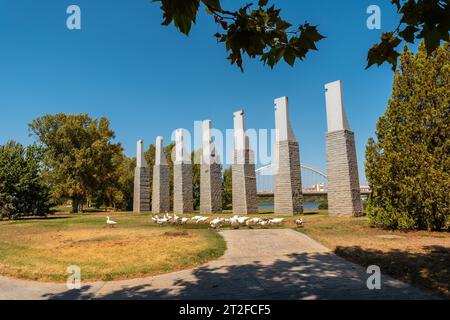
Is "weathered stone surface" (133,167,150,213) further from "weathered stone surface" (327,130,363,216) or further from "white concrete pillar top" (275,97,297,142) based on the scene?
"weathered stone surface" (327,130,363,216)

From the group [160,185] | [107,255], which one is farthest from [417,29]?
[160,185]

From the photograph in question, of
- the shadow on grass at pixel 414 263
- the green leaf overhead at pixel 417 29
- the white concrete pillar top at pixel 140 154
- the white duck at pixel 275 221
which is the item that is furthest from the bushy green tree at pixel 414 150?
the white concrete pillar top at pixel 140 154

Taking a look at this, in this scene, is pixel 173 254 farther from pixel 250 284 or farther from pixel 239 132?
pixel 239 132

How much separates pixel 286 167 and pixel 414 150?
12490mm

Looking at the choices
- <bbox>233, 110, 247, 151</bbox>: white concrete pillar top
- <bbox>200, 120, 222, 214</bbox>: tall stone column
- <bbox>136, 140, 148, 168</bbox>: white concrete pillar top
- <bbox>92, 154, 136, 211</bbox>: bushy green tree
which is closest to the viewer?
<bbox>233, 110, 247, 151</bbox>: white concrete pillar top

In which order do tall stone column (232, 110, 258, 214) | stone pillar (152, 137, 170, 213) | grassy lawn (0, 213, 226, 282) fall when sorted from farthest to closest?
1. stone pillar (152, 137, 170, 213)
2. tall stone column (232, 110, 258, 214)
3. grassy lawn (0, 213, 226, 282)

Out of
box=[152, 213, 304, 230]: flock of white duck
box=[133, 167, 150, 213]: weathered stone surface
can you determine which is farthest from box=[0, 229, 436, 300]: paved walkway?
box=[133, 167, 150, 213]: weathered stone surface

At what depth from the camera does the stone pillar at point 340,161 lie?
2147 centimetres

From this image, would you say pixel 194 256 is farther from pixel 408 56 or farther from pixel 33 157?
pixel 33 157

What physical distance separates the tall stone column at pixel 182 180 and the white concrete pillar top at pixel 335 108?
17817 mm

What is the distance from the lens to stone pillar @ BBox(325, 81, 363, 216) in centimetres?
2147

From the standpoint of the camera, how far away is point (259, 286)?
5.85 metres

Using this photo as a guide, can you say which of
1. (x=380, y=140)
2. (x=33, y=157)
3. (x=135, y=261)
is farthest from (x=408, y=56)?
(x=33, y=157)

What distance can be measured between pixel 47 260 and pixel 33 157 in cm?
2396
